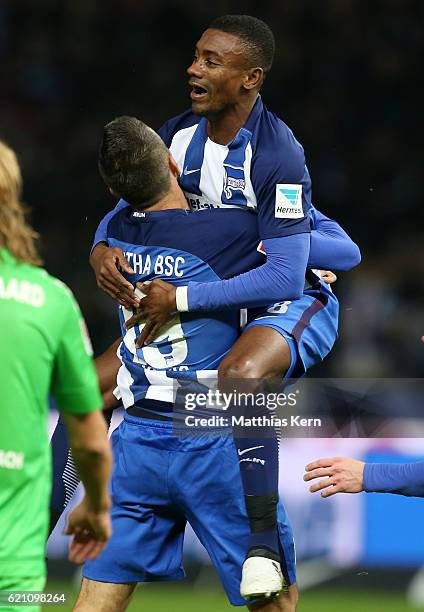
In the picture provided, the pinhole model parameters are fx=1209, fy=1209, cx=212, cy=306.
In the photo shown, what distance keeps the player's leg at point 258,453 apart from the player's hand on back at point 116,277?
0.42m

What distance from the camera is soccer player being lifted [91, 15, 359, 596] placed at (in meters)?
4.22

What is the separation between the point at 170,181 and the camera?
4.30 metres

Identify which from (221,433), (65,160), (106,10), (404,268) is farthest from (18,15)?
(221,433)

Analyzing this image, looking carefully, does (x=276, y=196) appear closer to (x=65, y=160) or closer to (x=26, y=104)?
(x=65, y=160)

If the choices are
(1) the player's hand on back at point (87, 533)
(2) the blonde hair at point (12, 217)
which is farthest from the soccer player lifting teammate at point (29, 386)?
(1) the player's hand on back at point (87, 533)

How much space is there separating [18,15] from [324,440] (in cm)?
480

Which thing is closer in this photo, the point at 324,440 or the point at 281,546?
the point at 281,546

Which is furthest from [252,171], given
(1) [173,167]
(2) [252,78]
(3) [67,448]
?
(3) [67,448]

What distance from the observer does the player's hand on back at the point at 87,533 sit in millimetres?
2965

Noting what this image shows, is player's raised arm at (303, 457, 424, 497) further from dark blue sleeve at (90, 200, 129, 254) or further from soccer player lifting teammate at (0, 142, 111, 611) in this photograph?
soccer player lifting teammate at (0, 142, 111, 611)

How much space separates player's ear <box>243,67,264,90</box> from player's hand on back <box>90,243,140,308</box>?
2.53 ft

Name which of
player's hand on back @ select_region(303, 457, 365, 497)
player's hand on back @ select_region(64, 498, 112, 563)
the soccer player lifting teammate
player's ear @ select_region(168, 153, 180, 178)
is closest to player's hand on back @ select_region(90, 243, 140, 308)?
player's ear @ select_region(168, 153, 180, 178)

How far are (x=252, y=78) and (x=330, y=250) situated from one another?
70 cm

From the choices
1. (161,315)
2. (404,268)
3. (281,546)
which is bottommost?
(281,546)
